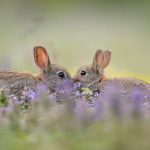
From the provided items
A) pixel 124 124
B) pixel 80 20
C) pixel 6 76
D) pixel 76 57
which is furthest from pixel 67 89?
pixel 80 20

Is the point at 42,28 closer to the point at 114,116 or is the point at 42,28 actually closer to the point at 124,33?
the point at 124,33

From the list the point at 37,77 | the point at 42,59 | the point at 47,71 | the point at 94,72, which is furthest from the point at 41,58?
the point at 94,72

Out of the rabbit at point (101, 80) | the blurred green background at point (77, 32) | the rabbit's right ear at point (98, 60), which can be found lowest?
the rabbit at point (101, 80)

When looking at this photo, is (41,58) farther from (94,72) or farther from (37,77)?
(94,72)

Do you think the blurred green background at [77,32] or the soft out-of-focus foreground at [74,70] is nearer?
the soft out-of-focus foreground at [74,70]

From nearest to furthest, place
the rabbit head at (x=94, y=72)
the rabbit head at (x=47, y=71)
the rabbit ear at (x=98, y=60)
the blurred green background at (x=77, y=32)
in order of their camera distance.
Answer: the rabbit head at (x=47, y=71), the rabbit head at (x=94, y=72), the rabbit ear at (x=98, y=60), the blurred green background at (x=77, y=32)

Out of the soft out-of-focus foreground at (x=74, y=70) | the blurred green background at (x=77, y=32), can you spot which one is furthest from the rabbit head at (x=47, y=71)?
the blurred green background at (x=77, y=32)

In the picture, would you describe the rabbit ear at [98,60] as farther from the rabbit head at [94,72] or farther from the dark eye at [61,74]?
the dark eye at [61,74]
